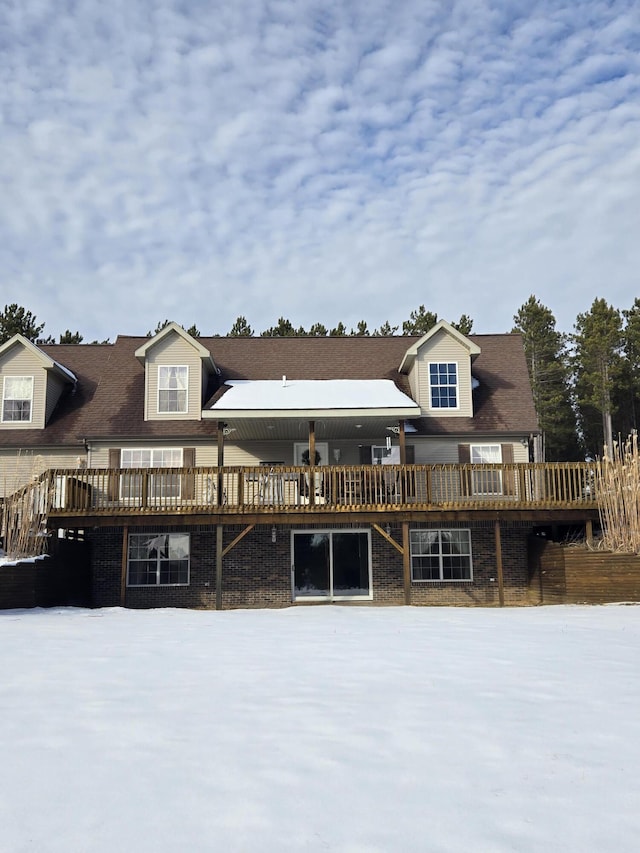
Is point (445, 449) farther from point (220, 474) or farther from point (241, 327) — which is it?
point (241, 327)

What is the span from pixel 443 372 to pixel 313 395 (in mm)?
4253

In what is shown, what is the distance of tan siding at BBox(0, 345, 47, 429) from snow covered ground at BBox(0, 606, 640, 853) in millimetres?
14272

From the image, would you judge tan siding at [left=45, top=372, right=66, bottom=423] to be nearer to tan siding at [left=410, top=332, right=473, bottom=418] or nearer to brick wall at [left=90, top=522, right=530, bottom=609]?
brick wall at [left=90, top=522, right=530, bottom=609]

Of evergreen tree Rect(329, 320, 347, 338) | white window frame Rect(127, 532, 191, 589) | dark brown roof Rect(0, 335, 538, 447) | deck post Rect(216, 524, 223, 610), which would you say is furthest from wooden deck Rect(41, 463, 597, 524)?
evergreen tree Rect(329, 320, 347, 338)

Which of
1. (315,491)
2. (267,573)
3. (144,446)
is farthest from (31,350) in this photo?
(315,491)

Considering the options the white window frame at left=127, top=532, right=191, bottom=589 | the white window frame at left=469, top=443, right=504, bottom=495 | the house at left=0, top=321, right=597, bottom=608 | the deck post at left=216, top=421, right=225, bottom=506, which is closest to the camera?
the deck post at left=216, top=421, right=225, bottom=506

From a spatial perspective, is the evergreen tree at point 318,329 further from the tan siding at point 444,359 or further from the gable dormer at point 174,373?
the gable dormer at point 174,373

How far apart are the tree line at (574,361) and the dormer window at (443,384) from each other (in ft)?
66.2

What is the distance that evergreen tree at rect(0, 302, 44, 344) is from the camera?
117ft

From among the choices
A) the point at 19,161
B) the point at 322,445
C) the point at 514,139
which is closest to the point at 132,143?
the point at 19,161

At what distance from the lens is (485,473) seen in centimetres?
1955

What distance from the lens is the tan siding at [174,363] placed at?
2095cm

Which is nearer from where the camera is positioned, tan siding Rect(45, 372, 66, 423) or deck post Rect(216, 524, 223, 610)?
deck post Rect(216, 524, 223, 610)

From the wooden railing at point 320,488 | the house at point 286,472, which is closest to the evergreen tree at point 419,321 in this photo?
the house at point 286,472
